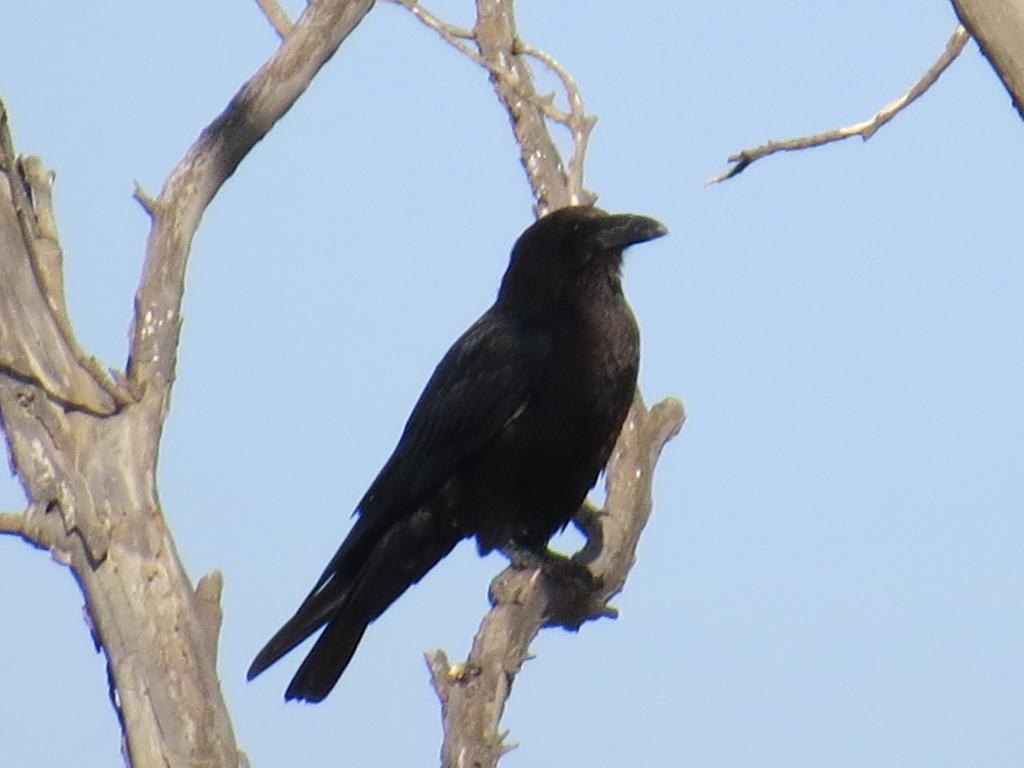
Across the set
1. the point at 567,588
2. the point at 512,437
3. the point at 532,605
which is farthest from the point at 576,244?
the point at 532,605

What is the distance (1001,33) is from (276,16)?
280 centimetres

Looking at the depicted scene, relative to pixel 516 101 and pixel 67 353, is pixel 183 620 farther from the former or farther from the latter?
pixel 516 101

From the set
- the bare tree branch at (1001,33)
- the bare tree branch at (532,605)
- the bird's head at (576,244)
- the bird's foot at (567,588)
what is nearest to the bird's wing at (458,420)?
the bird's head at (576,244)

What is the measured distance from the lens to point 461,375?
5730mm

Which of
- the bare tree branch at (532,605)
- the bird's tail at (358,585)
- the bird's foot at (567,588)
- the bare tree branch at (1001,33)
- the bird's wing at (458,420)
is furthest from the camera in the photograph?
the bird's wing at (458,420)

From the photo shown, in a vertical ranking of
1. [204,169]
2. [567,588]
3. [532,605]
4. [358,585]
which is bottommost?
[532,605]

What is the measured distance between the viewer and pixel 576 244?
5.64 m

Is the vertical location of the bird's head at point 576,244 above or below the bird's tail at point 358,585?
above

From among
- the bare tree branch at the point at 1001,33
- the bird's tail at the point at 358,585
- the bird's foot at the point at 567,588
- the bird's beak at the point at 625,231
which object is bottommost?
the bare tree branch at the point at 1001,33

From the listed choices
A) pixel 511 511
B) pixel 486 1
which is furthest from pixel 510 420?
pixel 486 1

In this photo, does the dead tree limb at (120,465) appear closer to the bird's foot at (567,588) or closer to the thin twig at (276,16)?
the thin twig at (276,16)

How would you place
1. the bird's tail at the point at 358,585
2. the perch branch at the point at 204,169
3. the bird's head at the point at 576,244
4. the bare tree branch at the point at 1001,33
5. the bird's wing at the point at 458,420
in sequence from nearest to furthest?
1. the bare tree branch at the point at 1001,33
2. the perch branch at the point at 204,169
3. the bird's tail at the point at 358,585
4. the bird's wing at the point at 458,420
5. the bird's head at the point at 576,244

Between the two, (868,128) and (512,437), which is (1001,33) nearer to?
(868,128)

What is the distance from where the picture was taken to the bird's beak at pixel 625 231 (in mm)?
5613
